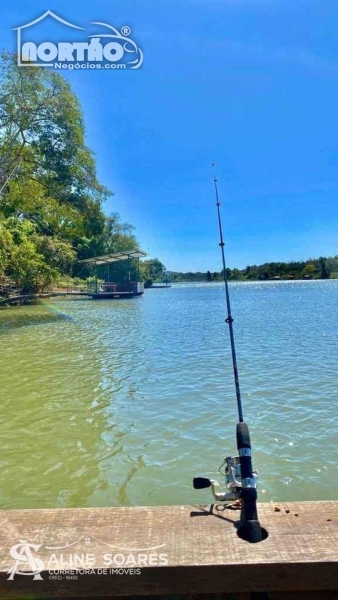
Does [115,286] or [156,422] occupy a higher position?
[115,286]

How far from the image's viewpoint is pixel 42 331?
1596 cm

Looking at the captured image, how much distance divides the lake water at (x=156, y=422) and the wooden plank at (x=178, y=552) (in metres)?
1.80

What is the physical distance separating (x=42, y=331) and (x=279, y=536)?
15218 mm

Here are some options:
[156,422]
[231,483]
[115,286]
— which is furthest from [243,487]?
[115,286]

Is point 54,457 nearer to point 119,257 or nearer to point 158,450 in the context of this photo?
point 158,450

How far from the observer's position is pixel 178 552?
1.67 metres

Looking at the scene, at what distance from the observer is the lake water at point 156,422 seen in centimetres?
385

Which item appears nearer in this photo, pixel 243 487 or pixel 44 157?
pixel 243 487

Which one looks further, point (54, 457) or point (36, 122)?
point (36, 122)

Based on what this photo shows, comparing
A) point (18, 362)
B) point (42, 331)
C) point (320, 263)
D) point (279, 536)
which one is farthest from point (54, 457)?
point (320, 263)

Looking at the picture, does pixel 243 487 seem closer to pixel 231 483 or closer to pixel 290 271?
pixel 231 483

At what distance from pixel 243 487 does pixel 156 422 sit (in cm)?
359

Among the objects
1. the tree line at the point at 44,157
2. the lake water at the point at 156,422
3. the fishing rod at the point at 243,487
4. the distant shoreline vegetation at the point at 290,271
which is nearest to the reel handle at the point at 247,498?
the fishing rod at the point at 243,487

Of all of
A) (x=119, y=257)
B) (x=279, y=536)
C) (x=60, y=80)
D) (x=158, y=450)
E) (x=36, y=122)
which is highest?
(x=60, y=80)
